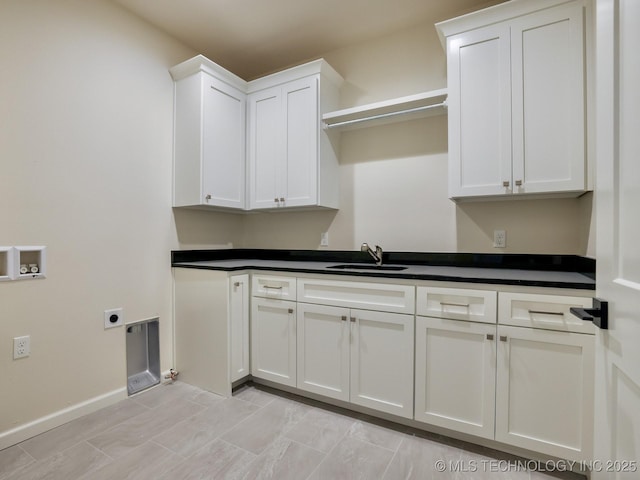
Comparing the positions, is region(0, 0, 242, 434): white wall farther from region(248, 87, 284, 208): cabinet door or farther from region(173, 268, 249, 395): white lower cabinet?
region(248, 87, 284, 208): cabinet door

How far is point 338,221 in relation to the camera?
9.02 ft

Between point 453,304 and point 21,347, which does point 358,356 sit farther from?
point 21,347

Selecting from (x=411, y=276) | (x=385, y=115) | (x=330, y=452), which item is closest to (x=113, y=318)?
(x=330, y=452)

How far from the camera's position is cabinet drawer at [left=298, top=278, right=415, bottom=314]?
1.83 meters

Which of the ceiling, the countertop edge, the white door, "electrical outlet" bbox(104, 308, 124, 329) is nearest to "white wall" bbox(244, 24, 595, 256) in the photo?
the ceiling

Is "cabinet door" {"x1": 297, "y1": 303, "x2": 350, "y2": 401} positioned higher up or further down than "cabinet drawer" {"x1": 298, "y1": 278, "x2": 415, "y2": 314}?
further down

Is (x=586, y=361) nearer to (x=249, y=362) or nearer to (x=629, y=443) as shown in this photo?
(x=629, y=443)

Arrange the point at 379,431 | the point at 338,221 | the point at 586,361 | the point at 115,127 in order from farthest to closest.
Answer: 1. the point at 338,221
2. the point at 115,127
3. the point at 379,431
4. the point at 586,361

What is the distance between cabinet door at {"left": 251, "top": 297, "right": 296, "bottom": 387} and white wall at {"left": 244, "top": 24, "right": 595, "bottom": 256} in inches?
30.7

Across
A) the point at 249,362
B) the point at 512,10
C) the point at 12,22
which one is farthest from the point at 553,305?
the point at 12,22

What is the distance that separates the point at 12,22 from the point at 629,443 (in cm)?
298

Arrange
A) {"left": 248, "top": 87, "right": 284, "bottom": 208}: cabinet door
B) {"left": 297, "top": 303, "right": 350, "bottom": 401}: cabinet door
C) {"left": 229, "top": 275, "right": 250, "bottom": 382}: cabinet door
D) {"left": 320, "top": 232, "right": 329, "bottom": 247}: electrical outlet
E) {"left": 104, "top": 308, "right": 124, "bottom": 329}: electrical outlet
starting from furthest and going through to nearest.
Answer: {"left": 320, "top": 232, "right": 329, "bottom": 247}: electrical outlet
{"left": 248, "top": 87, "right": 284, "bottom": 208}: cabinet door
{"left": 229, "top": 275, "right": 250, "bottom": 382}: cabinet door
{"left": 104, "top": 308, "right": 124, "bottom": 329}: electrical outlet
{"left": 297, "top": 303, "right": 350, "bottom": 401}: cabinet door

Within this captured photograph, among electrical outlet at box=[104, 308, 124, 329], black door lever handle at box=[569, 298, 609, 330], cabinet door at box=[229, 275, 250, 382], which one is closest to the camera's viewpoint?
black door lever handle at box=[569, 298, 609, 330]

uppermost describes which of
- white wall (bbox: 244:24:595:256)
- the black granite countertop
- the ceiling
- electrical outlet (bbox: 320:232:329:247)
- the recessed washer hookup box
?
the ceiling
